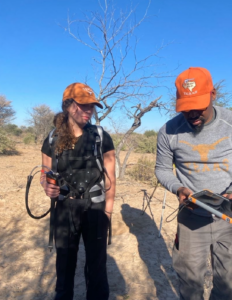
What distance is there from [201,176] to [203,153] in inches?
6.1

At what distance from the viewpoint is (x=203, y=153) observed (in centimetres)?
184

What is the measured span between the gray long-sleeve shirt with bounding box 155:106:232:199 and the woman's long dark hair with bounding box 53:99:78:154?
701mm

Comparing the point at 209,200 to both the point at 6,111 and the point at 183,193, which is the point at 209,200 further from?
the point at 6,111

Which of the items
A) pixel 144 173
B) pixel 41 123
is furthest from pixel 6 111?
pixel 144 173

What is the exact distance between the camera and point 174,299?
278cm

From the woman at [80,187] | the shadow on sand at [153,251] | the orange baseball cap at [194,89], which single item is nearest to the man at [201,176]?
the orange baseball cap at [194,89]

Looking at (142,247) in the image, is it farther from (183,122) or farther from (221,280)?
(183,122)

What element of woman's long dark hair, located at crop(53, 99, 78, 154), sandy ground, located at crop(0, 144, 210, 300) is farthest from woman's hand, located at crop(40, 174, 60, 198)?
sandy ground, located at crop(0, 144, 210, 300)

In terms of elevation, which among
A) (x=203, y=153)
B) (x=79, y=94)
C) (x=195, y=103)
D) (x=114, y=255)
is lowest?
(x=114, y=255)

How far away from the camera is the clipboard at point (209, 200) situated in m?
1.63

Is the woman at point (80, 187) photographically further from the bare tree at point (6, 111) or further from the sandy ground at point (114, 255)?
the bare tree at point (6, 111)

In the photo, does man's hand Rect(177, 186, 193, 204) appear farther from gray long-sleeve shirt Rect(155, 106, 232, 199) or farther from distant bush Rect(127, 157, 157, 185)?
distant bush Rect(127, 157, 157, 185)

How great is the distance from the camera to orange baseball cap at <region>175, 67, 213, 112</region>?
69.4 inches

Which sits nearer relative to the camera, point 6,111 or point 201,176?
point 201,176
